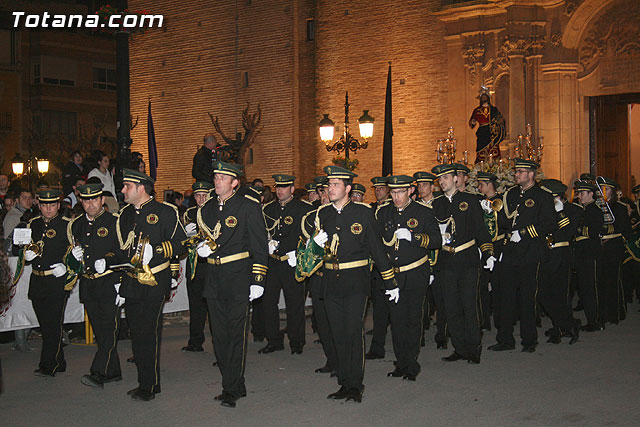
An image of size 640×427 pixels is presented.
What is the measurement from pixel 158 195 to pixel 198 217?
1025 inches

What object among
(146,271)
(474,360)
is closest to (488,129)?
(474,360)

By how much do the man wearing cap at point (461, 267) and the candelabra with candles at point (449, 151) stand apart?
38.6 feet

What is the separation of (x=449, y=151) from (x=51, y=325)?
14600 mm

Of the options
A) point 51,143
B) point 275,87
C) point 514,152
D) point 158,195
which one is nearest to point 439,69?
point 514,152

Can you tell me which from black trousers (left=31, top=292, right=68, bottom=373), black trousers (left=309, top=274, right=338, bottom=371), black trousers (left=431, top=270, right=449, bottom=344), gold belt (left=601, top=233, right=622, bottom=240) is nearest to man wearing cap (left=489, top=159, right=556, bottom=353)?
black trousers (left=431, top=270, right=449, bottom=344)

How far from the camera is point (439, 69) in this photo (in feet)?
84.1

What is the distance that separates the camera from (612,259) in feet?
44.8

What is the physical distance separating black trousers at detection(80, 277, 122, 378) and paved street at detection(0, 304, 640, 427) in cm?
32

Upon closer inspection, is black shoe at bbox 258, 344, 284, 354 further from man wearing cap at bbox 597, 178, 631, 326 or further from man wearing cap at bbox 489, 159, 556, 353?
man wearing cap at bbox 597, 178, 631, 326

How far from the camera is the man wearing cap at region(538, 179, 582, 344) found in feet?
37.7

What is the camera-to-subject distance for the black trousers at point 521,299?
10836mm

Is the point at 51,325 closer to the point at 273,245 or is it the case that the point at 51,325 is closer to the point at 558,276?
the point at 273,245

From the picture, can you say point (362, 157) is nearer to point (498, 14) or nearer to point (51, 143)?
point (498, 14)

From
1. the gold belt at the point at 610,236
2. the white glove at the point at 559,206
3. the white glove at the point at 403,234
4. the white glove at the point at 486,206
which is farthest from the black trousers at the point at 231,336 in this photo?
the gold belt at the point at 610,236
